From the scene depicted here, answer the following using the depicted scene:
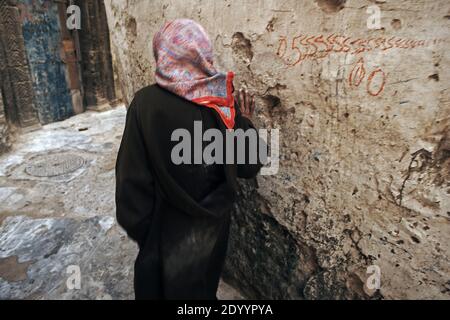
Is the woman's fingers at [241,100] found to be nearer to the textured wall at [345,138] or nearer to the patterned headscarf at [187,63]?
the textured wall at [345,138]

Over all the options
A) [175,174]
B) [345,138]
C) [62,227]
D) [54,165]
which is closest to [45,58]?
[54,165]

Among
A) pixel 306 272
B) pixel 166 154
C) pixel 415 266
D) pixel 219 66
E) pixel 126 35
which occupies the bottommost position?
pixel 306 272

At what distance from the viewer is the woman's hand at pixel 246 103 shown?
5.51 feet

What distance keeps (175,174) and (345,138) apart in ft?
2.60

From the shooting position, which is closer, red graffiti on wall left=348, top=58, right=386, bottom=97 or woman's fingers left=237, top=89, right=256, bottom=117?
red graffiti on wall left=348, top=58, right=386, bottom=97

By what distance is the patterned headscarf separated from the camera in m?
1.26

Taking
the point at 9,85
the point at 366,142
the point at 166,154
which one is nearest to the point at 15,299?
the point at 166,154

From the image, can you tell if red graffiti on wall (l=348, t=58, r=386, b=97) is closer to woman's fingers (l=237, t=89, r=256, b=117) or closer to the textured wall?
the textured wall

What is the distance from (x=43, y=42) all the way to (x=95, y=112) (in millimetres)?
1673

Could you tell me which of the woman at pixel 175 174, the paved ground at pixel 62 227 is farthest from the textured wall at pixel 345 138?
the paved ground at pixel 62 227

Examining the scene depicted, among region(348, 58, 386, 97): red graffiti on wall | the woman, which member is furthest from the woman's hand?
region(348, 58, 386, 97): red graffiti on wall

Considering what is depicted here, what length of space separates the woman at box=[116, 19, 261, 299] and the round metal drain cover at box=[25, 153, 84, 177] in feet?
10.0

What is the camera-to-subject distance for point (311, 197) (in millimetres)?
1662
